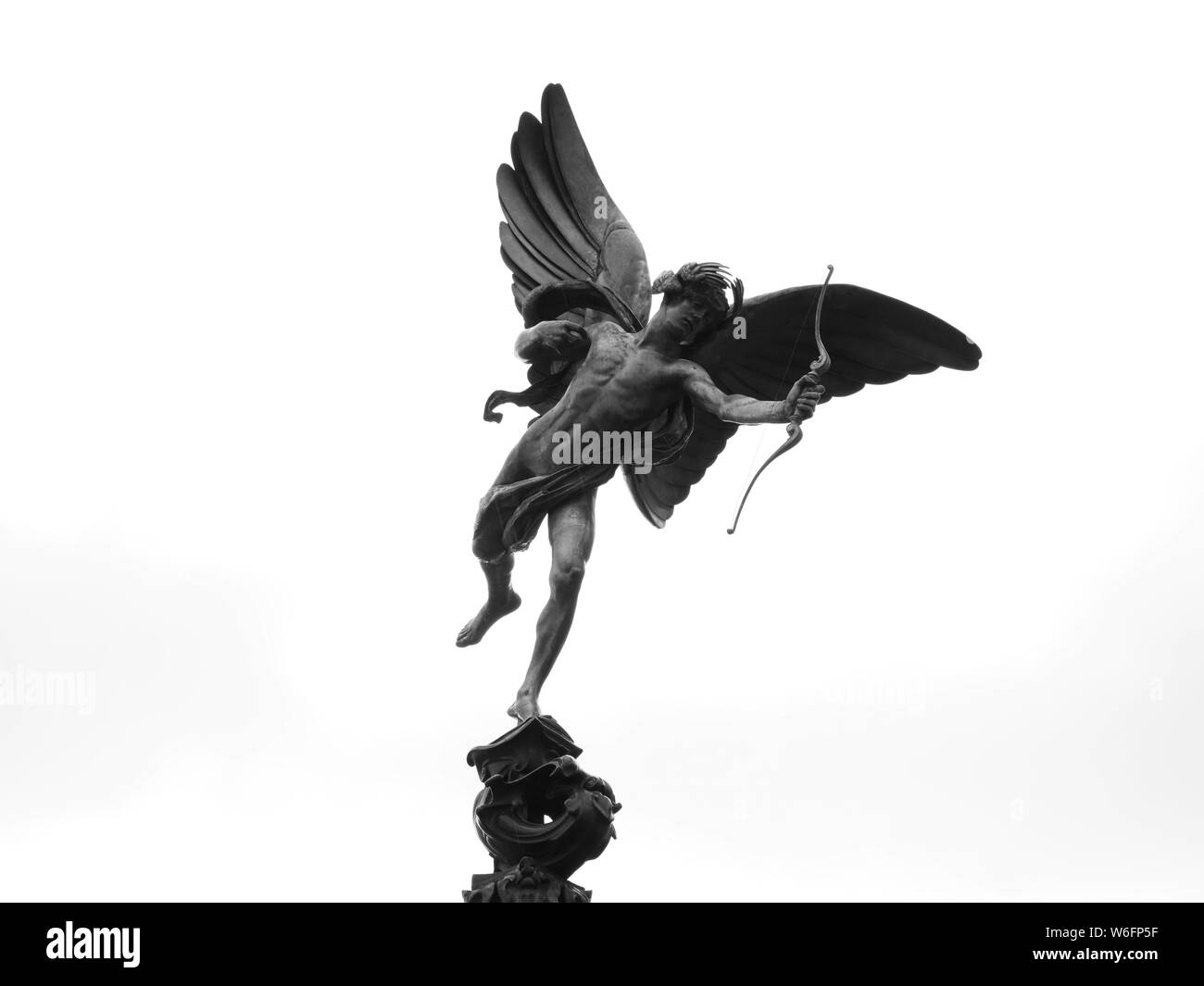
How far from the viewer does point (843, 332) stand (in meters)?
9.62

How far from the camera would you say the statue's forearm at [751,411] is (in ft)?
28.3

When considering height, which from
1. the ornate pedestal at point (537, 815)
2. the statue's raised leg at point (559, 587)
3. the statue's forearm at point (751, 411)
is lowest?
the ornate pedestal at point (537, 815)

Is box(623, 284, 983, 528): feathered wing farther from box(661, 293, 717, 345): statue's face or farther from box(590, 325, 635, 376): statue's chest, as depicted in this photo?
box(590, 325, 635, 376): statue's chest

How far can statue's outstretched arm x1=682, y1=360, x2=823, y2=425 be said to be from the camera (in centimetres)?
852

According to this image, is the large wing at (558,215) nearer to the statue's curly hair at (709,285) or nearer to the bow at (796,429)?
the statue's curly hair at (709,285)

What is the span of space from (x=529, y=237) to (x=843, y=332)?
222 centimetres

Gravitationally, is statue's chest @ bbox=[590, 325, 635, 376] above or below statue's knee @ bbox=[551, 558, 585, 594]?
above

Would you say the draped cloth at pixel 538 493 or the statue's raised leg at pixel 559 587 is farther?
the draped cloth at pixel 538 493

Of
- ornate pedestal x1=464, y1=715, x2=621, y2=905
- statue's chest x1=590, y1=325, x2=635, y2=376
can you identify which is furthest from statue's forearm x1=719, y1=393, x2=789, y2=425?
ornate pedestal x1=464, y1=715, x2=621, y2=905

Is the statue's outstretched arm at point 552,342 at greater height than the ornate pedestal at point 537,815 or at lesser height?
greater

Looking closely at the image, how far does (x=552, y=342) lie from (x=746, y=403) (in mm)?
1307

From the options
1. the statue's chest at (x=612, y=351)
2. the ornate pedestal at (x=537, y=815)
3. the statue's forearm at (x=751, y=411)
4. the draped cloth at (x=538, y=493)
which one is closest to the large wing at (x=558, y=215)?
the statue's chest at (x=612, y=351)

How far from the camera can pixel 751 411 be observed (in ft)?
28.9
